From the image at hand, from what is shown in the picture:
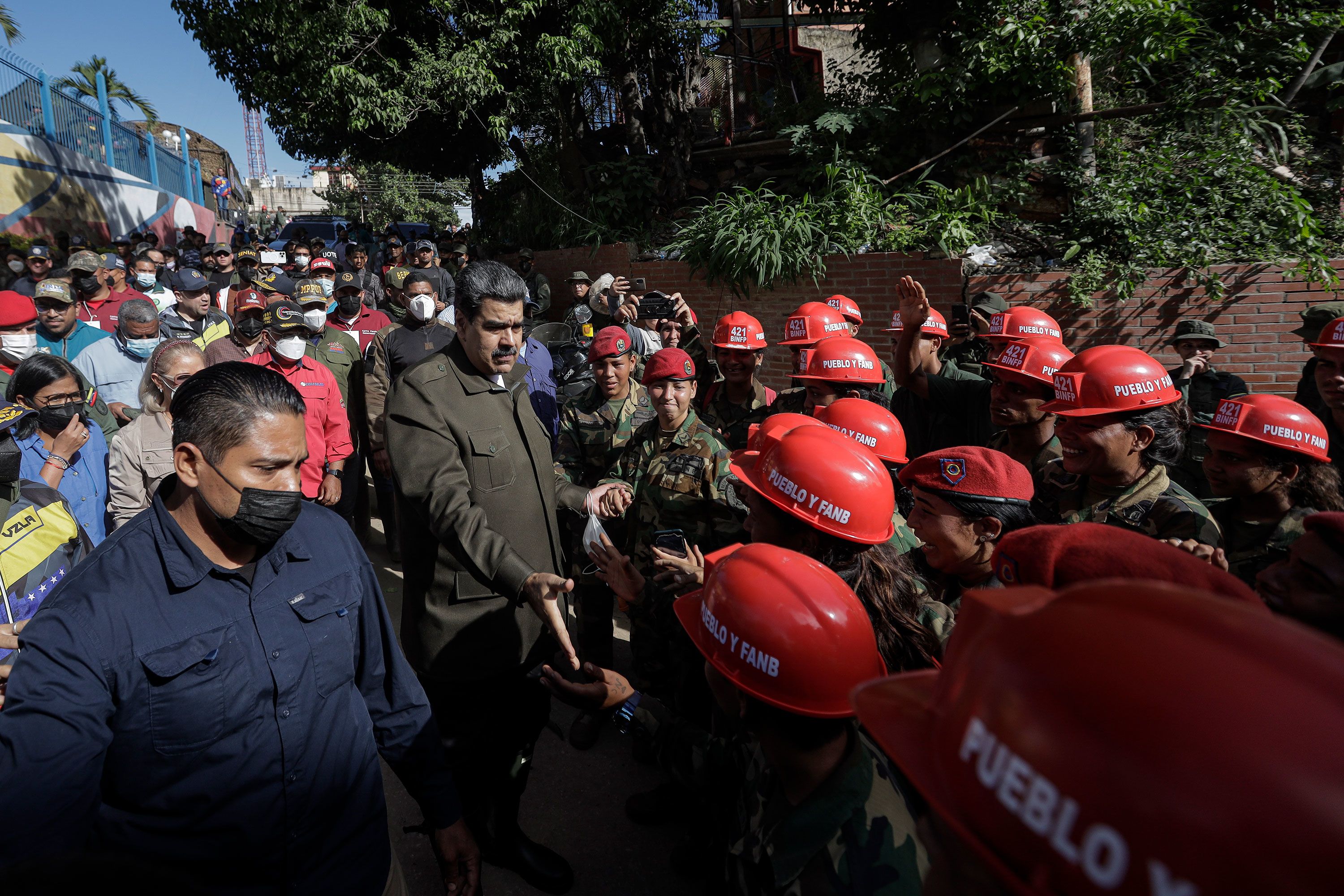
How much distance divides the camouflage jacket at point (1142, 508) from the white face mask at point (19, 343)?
6263mm

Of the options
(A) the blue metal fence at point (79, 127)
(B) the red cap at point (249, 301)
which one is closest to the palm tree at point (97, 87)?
(A) the blue metal fence at point (79, 127)

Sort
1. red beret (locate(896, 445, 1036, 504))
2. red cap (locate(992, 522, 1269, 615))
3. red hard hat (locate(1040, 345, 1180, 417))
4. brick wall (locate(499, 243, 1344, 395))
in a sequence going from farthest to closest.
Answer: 1. brick wall (locate(499, 243, 1344, 395))
2. red hard hat (locate(1040, 345, 1180, 417))
3. red beret (locate(896, 445, 1036, 504))
4. red cap (locate(992, 522, 1269, 615))

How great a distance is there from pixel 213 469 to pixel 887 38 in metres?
10.4

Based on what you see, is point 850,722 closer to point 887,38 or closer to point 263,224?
point 887,38

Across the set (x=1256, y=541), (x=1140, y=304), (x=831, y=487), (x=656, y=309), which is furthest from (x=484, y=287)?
(x=1140, y=304)

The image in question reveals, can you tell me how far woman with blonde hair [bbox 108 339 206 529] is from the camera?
3.99 meters

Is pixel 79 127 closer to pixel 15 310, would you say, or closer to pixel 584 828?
pixel 15 310

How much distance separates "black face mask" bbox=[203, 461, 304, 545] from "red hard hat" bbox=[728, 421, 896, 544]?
1.33 meters

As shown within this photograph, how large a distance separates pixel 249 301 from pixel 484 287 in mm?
4840

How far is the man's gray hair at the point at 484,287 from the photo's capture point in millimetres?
2703

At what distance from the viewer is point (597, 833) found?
338 cm

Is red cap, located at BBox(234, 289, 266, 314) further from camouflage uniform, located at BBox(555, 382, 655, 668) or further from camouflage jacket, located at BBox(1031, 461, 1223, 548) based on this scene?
camouflage jacket, located at BBox(1031, 461, 1223, 548)

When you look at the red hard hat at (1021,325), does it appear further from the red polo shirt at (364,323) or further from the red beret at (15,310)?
the red beret at (15,310)

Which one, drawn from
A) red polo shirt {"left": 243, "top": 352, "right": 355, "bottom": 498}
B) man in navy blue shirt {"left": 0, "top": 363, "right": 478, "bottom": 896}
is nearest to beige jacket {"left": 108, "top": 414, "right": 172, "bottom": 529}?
red polo shirt {"left": 243, "top": 352, "right": 355, "bottom": 498}
